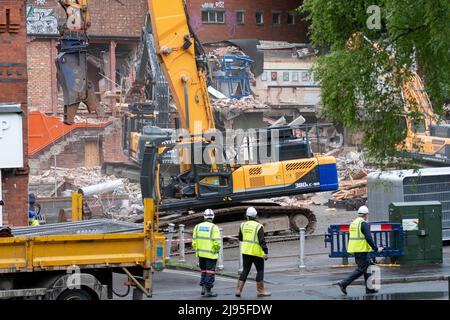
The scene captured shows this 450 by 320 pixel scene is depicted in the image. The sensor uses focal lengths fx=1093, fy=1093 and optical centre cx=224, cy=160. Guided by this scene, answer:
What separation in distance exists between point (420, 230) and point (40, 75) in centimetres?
3823

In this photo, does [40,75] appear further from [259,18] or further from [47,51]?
[259,18]

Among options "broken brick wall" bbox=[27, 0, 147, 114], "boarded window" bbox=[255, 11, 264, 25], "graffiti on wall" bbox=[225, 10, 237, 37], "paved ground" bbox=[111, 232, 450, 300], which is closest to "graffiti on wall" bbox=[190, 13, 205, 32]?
"graffiti on wall" bbox=[225, 10, 237, 37]

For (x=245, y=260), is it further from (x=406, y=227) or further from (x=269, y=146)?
(x=269, y=146)

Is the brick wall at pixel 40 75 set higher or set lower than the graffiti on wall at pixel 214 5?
lower

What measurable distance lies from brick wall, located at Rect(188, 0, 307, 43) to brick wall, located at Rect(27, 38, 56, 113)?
950 centimetres

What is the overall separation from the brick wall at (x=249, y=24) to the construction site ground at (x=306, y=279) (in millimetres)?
38842

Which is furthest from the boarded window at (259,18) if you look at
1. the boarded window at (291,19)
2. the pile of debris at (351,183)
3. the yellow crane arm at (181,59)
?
the yellow crane arm at (181,59)

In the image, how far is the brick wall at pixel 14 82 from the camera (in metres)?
24.2

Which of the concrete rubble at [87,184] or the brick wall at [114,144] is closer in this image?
the concrete rubble at [87,184]

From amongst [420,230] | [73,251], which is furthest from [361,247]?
[73,251]

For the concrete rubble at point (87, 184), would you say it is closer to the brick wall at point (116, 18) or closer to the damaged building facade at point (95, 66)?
the damaged building facade at point (95, 66)

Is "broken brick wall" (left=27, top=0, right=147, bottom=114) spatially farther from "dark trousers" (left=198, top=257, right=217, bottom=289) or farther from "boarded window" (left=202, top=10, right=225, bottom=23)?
"dark trousers" (left=198, top=257, right=217, bottom=289)

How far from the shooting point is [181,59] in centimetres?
2822
